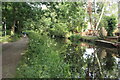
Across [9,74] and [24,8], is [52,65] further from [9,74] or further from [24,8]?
[24,8]

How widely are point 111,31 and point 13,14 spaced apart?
1683 cm

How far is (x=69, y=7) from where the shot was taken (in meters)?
10.3

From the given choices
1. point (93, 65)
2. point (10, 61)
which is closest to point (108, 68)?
point (93, 65)

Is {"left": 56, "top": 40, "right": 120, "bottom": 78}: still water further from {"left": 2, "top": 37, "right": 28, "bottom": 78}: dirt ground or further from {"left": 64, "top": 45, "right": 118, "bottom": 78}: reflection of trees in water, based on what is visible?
{"left": 2, "top": 37, "right": 28, "bottom": 78}: dirt ground

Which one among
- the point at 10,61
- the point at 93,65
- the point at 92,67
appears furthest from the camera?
the point at 93,65

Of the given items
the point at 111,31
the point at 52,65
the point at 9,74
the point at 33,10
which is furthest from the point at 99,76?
the point at 111,31

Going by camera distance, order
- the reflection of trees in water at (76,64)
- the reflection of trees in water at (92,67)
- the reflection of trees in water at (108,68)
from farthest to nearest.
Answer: the reflection of trees in water at (108,68) < the reflection of trees in water at (92,67) < the reflection of trees in water at (76,64)

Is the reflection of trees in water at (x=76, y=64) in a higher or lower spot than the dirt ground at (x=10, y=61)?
lower

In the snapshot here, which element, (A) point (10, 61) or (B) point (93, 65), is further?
(B) point (93, 65)

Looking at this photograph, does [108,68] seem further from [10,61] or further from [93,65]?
[10,61]

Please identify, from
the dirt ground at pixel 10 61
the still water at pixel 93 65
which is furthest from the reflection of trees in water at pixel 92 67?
the dirt ground at pixel 10 61

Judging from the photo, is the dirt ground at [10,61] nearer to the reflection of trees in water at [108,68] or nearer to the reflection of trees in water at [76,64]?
the reflection of trees in water at [76,64]

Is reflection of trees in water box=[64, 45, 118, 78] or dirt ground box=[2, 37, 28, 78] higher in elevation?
dirt ground box=[2, 37, 28, 78]

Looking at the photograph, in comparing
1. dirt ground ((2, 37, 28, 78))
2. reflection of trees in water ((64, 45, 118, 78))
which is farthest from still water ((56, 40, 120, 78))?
dirt ground ((2, 37, 28, 78))
